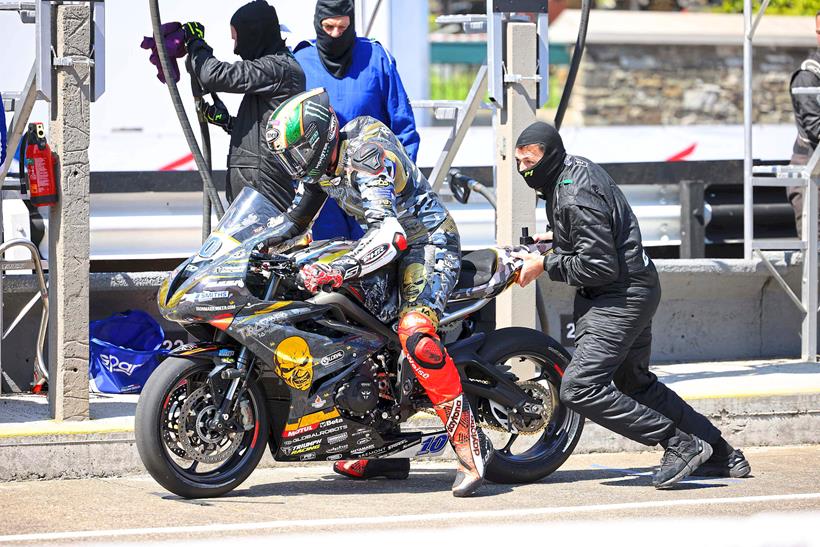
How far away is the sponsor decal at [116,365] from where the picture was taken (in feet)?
29.6

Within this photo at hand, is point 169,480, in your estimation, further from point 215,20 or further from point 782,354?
point 782,354

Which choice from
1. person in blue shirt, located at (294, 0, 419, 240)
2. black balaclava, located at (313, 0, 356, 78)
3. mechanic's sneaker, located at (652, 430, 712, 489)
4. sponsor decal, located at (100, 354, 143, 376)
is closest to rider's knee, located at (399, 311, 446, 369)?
mechanic's sneaker, located at (652, 430, 712, 489)

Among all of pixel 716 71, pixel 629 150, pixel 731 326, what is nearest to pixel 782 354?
pixel 731 326

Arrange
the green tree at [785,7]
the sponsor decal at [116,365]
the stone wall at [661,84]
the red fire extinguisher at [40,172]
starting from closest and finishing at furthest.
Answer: the red fire extinguisher at [40,172] < the sponsor decal at [116,365] < the stone wall at [661,84] < the green tree at [785,7]

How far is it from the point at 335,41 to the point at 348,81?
0.72ft

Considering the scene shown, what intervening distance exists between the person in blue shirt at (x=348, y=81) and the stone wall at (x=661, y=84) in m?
19.6

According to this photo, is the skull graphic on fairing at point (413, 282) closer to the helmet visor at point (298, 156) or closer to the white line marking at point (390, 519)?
the helmet visor at point (298, 156)

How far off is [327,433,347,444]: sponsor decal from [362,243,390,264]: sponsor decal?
805 millimetres

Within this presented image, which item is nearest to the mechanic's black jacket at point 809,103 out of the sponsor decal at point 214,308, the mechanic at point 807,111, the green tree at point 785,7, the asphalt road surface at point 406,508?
the mechanic at point 807,111

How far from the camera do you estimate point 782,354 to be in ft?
35.4

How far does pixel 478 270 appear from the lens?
304 inches

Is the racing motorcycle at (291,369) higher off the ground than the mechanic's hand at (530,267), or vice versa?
the mechanic's hand at (530,267)

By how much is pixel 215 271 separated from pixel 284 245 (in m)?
0.50

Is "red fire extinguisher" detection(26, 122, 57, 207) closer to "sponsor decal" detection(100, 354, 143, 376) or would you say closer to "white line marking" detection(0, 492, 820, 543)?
"sponsor decal" detection(100, 354, 143, 376)
